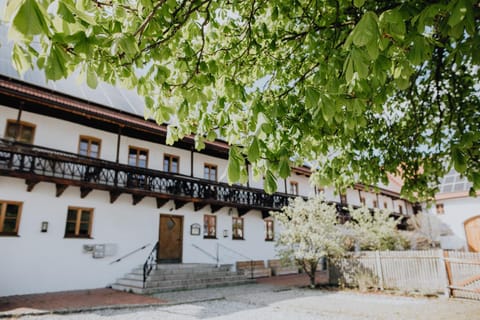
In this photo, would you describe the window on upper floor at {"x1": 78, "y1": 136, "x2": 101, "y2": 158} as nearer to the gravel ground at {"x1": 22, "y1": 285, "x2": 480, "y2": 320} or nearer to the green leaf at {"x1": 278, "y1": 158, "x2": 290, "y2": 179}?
the gravel ground at {"x1": 22, "y1": 285, "x2": 480, "y2": 320}

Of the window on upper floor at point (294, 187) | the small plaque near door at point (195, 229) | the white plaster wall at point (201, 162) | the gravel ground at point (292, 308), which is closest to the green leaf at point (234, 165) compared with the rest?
the gravel ground at point (292, 308)

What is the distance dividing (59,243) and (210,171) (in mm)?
9071

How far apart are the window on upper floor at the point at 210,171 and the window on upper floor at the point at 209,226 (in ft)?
7.71

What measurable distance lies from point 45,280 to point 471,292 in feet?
50.5

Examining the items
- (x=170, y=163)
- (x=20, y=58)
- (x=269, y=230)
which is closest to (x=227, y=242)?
(x=269, y=230)

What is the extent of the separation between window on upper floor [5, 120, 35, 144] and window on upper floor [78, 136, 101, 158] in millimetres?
1905

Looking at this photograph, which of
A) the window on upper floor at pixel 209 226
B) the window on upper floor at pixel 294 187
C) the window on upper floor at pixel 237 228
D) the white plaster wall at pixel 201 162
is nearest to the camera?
the window on upper floor at pixel 209 226

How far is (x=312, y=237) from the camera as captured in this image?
Answer: 14.2 metres

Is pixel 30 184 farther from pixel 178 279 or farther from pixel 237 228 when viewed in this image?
pixel 237 228

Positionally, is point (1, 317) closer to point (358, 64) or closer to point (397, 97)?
A: point (358, 64)

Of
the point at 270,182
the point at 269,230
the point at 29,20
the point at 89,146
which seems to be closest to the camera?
the point at 29,20

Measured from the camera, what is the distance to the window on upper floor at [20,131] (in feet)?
39.1

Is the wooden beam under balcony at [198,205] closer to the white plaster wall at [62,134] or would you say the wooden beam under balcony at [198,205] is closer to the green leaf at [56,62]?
the white plaster wall at [62,134]

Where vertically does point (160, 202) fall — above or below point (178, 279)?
above
